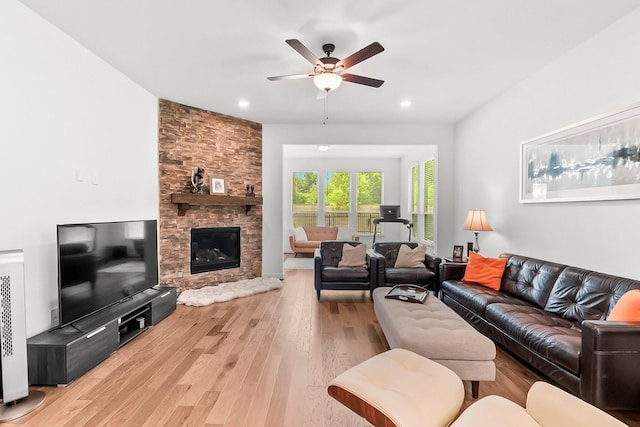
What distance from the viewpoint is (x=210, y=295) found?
4754mm

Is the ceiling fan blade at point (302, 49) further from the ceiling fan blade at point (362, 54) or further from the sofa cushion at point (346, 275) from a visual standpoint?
the sofa cushion at point (346, 275)

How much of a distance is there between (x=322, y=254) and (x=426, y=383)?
3.49m

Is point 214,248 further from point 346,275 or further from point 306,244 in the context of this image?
point 306,244

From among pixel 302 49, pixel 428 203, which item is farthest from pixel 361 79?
pixel 428 203

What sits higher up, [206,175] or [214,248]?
[206,175]

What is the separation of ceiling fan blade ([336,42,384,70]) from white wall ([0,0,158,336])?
254cm

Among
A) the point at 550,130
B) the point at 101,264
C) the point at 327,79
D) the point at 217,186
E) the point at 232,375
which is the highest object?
the point at 327,79

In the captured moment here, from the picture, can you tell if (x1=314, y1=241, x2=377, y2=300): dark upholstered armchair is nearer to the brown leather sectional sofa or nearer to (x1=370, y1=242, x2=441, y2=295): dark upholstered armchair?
(x1=370, y1=242, x2=441, y2=295): dark upholstered armchair

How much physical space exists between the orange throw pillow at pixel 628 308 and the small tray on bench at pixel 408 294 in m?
1.39

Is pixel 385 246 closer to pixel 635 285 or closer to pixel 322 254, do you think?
pixel 322 254

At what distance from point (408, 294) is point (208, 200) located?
340 centimetres

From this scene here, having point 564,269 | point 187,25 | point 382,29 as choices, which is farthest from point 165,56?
point 564,269

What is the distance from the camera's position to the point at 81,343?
2561mm

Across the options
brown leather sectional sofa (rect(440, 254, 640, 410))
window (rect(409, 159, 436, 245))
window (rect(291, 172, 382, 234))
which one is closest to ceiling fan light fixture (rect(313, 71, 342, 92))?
brown leather sectional sofa (rect(440, 254, 640, 410))
